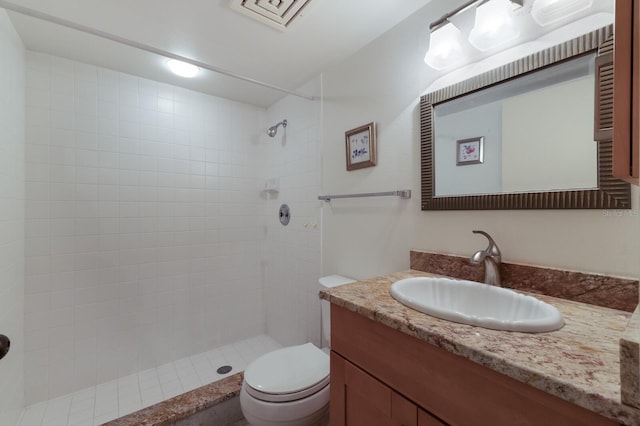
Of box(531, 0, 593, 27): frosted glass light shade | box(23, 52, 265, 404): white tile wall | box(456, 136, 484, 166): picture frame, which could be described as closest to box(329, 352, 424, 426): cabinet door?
box(456, 136, 484, 166): picture frame

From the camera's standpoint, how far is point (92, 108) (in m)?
1.83

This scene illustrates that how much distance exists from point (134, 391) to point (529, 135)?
102 inches

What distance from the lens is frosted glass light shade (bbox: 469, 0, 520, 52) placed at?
0.96 meters

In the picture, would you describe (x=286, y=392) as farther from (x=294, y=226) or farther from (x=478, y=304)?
(x=294, y=226)

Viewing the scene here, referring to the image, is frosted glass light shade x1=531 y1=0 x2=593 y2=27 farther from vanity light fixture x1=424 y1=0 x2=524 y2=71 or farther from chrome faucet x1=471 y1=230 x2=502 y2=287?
chrome faucet x1=471 y1=230 x2=502 y2=287

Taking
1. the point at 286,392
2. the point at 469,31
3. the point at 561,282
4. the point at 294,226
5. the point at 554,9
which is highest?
the point at 469,31

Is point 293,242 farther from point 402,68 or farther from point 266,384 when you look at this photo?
point 402,68

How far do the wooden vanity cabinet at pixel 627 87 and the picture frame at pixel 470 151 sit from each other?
26.1 inches

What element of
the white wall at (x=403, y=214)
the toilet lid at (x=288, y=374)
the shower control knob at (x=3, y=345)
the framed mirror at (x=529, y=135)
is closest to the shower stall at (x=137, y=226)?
the white wall at (x=403, y=214)

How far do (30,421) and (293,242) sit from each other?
183 cm

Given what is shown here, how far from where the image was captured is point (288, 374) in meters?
1.27

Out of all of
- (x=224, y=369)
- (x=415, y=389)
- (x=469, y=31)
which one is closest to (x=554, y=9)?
(x=469, y=31)

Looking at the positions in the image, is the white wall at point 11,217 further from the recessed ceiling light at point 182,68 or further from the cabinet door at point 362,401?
the cabinet door at point 362,401

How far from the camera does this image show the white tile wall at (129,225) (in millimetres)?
1684
